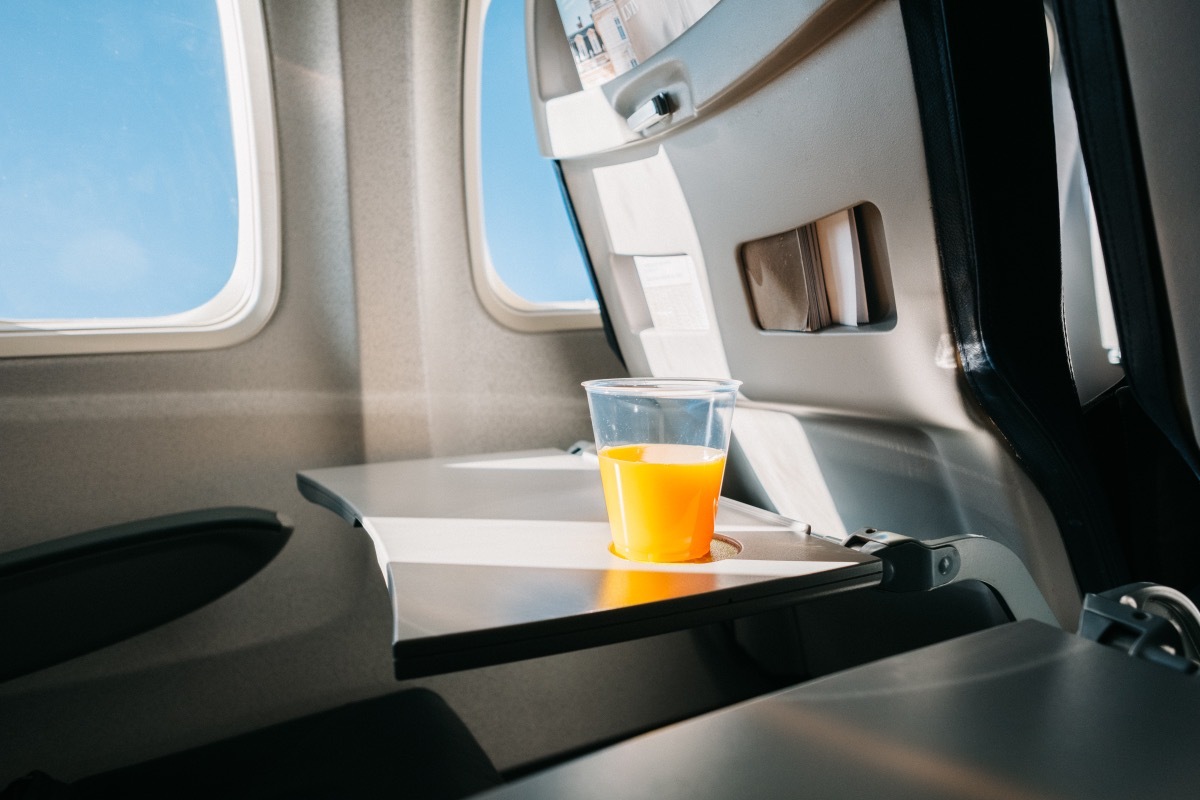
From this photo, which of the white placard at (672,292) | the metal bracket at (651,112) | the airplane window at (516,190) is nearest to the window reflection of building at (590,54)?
the metal bracket at (651,112)

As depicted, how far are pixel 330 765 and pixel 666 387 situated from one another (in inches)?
29.8

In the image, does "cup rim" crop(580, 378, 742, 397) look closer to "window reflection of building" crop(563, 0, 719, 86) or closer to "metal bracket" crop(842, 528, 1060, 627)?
"metal bracket" crop(842, 528, 1060, 627)

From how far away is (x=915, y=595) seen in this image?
1136 mm

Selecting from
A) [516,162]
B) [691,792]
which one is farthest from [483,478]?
[691,792]

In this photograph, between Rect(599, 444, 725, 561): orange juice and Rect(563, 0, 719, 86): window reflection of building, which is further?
Rect(563, 0, 719, 86): window reflection of building

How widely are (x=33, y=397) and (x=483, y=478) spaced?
807 millimetres

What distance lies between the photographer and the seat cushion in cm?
104

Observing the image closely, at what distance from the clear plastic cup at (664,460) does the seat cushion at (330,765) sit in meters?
0.52

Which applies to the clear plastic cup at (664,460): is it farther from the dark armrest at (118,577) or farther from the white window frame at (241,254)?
A: the white window frame at (241,254)

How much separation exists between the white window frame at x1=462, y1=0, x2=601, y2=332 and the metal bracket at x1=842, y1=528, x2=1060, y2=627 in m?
1.07

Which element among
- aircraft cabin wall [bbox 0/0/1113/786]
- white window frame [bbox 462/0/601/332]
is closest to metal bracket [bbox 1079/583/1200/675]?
aircraft cabin wall [bbox 0/0/1113/786]

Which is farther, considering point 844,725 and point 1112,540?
point 1112,540

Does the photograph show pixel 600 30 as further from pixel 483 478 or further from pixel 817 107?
pixel 483 478

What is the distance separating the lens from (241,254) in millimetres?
1536
